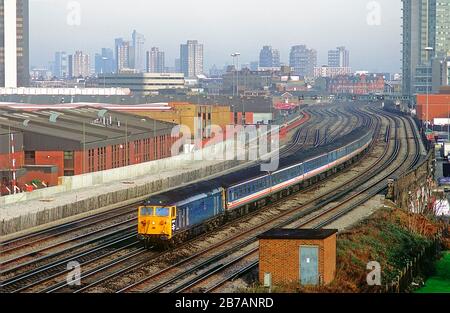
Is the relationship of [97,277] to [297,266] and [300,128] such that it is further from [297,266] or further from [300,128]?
[300,128]

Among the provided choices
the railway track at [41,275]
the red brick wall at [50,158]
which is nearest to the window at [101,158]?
the red brick wall at [50,158]

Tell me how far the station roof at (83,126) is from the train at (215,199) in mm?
11790

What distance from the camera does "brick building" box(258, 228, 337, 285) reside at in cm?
2431

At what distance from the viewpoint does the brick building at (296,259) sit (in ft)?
79.8

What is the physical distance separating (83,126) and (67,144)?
266 centimetres

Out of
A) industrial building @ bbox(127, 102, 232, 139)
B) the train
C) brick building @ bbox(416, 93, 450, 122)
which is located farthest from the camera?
brick building @ bbox(416, 93, 450, 122)

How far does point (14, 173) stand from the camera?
150 ft

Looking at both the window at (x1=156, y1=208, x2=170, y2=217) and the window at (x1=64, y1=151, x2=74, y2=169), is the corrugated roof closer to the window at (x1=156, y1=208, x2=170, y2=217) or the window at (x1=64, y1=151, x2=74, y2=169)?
the window at (x1=64, y1=151, x2=74, y2=169)

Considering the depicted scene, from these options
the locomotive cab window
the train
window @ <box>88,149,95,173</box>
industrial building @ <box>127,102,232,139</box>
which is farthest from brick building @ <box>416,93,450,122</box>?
the locomotive cab window

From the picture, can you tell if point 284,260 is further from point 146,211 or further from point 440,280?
point 146,211

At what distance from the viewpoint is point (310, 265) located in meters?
24.4

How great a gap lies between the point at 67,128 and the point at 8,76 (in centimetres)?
11238

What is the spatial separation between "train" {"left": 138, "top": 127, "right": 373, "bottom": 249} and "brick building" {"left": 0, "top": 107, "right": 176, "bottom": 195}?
441 inches
